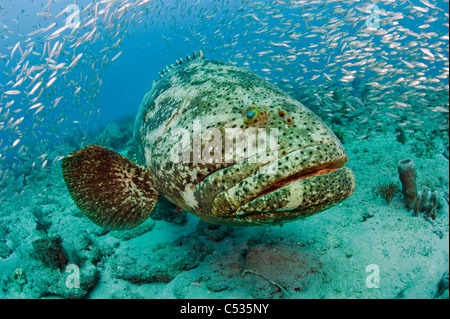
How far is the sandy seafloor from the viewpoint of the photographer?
10.00 feet

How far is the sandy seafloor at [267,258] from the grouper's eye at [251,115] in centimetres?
213

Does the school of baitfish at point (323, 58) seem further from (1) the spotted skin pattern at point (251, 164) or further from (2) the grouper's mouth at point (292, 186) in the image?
(2) the grouper's mouth at point (292, 186)

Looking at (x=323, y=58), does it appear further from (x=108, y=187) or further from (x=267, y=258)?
(x=108, y=187)

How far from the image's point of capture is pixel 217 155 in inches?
88.4

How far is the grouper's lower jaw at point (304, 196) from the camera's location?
6.39 feet

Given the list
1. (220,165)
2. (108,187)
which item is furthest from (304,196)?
(108,187)

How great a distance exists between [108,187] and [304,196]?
100 inches

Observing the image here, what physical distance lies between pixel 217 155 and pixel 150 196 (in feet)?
5.13

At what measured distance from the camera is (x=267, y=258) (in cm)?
342

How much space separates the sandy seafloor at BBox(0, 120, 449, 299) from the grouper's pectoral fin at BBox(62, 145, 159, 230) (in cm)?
98

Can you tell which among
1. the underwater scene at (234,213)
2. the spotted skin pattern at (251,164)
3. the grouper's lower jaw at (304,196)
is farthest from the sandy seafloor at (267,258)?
the grouper's lower jaw at (304,196)

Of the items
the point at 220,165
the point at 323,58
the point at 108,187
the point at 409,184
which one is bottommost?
the point at 409,184

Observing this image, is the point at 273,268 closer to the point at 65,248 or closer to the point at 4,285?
the point at 65,248
